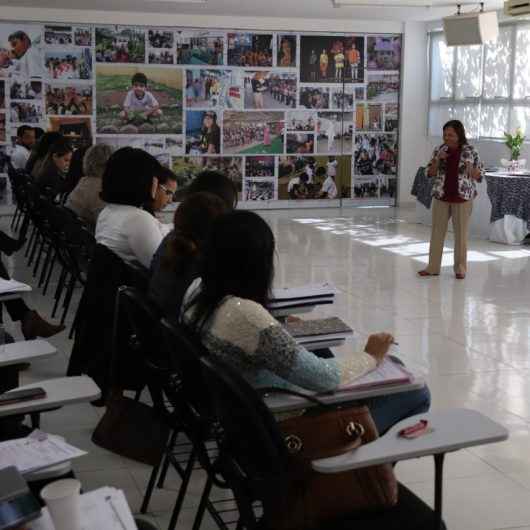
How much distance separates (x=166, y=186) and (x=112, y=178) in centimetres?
70

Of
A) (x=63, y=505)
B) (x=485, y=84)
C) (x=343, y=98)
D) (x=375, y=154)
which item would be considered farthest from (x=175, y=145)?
(x=63, y=505)

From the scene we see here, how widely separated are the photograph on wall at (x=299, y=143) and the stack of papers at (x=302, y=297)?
10.4 metres

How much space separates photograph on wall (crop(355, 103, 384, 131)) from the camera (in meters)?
13.7

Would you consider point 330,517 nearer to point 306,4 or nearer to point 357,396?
point 357,396

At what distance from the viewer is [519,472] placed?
11.8 feet

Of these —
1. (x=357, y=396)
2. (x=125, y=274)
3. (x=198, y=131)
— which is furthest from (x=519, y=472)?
(x=198, y=131)

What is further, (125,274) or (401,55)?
(401,55)

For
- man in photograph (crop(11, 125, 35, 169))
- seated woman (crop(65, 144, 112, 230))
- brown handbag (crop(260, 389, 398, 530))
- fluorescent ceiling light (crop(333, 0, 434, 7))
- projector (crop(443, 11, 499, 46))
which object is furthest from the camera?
fluorescent ceiling light (crop(333, 0, 434, 7))

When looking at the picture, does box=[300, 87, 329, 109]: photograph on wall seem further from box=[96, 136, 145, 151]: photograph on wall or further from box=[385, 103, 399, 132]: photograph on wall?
box=[96, 136, 145, 151]: photograph on wall

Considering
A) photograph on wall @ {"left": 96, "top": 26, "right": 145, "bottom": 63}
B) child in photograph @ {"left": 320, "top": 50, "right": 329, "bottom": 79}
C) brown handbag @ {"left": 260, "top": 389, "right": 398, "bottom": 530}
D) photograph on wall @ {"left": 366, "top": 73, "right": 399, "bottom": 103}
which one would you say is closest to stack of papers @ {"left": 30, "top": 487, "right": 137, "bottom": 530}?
brown handbag @ {"left": 260, "top": 389, "right": 398, "bottom": 530}

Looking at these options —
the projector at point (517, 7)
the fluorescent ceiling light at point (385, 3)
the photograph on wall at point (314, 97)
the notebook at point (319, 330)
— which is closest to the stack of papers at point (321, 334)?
the notebook at point (319, 330)

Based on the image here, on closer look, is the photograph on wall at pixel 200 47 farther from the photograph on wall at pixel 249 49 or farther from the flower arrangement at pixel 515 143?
the flower arrangement at pixel 515 143

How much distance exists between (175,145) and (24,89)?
2.19 m

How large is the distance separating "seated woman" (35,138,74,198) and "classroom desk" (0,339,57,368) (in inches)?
228
